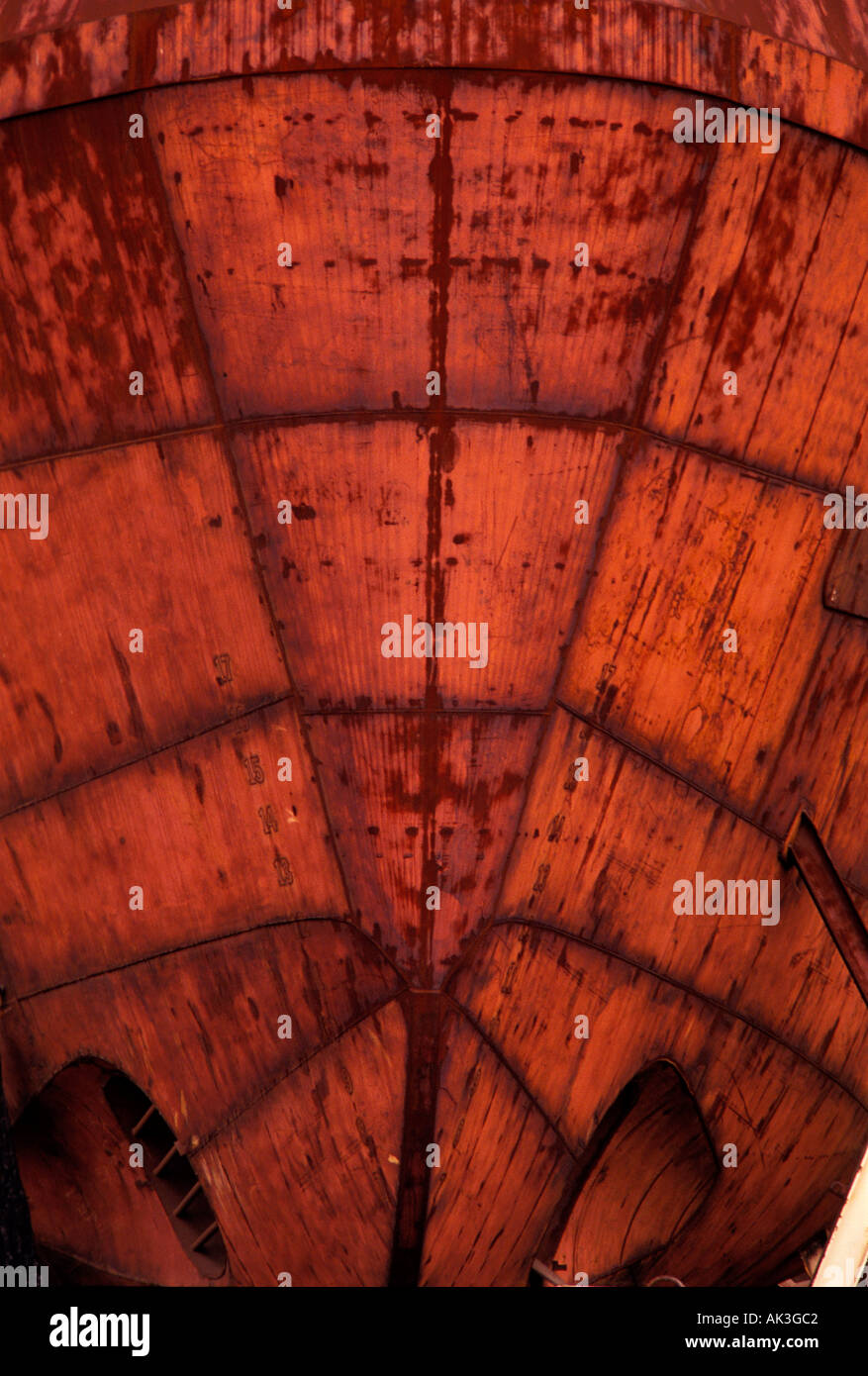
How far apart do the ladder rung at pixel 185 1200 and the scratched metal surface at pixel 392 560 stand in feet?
1.48

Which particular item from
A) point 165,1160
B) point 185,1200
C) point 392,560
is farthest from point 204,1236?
point 392,560

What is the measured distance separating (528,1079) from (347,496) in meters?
2.70

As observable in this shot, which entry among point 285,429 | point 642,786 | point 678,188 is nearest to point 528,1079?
point 642,786

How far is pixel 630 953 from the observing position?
6977mm

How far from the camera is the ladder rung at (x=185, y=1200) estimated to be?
7.25m

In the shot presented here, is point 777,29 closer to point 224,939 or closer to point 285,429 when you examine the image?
point 285,429

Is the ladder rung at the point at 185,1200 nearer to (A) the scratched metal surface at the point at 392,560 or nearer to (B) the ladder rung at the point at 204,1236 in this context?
(B) the ladder rung at the point at 204,1236

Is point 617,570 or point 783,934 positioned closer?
point 617,570

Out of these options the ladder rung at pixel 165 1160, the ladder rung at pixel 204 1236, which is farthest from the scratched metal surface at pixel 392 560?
the ladder rung at pixel 165 1160

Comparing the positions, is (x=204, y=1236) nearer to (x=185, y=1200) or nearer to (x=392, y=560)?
(x=185, y=1200)

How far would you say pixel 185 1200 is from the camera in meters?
7.27

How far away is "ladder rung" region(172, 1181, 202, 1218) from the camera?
725 cm

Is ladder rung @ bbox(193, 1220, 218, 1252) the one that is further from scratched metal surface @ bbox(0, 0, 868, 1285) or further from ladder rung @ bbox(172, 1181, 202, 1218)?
scratched metal surface @ bbox(0, 0, 868, 1285)

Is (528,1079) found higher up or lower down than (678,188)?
lower down
